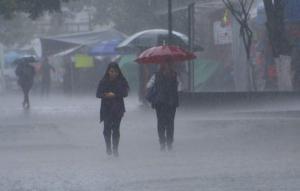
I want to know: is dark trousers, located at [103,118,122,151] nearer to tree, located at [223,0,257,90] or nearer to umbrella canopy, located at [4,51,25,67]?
tree, located at [223,0,257,90]

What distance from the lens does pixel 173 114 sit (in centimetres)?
2019

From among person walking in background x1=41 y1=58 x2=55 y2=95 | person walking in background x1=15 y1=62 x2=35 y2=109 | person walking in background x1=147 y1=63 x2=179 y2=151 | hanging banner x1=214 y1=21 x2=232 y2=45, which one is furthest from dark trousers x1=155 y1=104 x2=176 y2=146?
person walking in background x1=41 y1=58 x2=55 y2=95

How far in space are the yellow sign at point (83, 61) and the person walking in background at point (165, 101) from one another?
33.5 m

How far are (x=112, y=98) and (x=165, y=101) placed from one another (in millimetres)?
1103

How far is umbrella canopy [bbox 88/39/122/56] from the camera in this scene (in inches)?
2079

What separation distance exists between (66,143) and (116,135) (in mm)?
3380

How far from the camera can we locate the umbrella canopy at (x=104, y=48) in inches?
2079

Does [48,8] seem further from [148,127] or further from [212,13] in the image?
[148,127]

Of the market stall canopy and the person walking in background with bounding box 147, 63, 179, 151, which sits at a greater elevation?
the person walking in background with bounding box 147, 63, 179, 151

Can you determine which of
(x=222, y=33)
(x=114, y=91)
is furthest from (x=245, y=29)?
(x=114, y=91)

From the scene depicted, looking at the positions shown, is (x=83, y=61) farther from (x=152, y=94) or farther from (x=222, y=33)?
(x=152, y=94)

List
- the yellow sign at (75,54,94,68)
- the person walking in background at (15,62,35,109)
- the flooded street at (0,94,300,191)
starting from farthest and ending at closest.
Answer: the yellow sign at (75,54,94,68) < the person walking in background at (15,62,35,109) < the flooded street at (0,94,300,191)

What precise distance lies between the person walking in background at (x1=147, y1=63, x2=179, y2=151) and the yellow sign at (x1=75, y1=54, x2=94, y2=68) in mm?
33542

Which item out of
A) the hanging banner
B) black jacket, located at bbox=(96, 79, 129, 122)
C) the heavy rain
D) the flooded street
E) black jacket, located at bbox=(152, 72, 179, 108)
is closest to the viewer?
the flooded street
